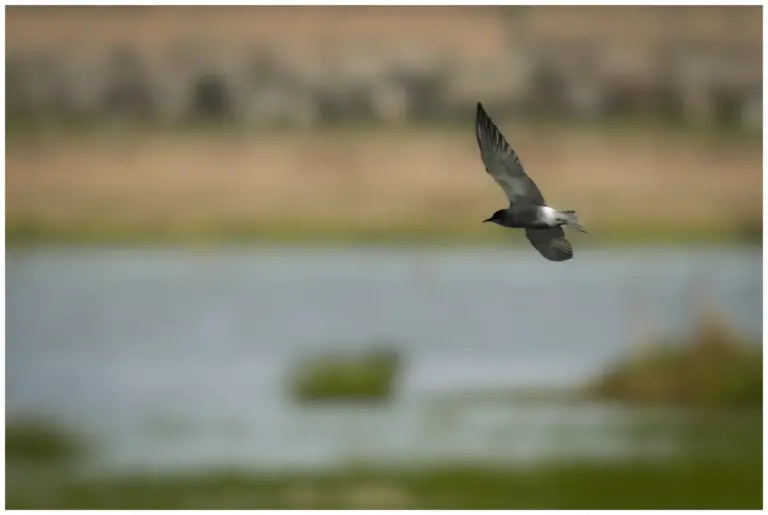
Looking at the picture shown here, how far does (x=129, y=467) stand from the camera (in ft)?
11.0

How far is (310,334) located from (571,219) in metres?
0.78

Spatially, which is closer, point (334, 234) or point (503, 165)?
point (503, 165)

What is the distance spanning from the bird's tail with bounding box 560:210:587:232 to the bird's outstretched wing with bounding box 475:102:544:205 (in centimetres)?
9

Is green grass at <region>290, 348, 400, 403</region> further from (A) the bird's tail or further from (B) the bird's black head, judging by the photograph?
(A) the bird's tail

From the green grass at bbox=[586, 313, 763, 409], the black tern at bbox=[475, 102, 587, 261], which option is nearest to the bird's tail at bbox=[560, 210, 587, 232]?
the black tern at bbox=[475, 102, 587, 261]

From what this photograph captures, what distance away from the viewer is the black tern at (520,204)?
328cm

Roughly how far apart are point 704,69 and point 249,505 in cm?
175

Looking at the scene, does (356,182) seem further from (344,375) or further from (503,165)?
(344,375)

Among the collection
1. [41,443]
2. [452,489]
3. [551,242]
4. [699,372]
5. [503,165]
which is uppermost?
[503,165]

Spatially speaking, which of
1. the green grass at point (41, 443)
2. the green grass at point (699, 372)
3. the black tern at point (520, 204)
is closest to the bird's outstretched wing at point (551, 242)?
the black tern at point (520, 204)

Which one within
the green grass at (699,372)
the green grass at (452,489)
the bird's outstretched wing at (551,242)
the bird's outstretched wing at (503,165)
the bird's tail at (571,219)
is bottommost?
the green grass at (452,489)

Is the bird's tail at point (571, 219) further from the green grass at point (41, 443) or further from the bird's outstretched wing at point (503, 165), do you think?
the green grass at point (41, 443)

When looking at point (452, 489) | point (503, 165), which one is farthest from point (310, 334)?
point (503, 165)

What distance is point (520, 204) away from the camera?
130 inches
